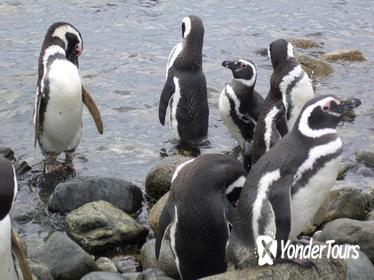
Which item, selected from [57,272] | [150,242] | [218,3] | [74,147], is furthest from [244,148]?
[218,3]

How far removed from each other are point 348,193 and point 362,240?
1.24m

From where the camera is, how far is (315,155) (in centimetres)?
638

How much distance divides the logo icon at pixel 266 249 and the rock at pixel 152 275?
118 centimetres

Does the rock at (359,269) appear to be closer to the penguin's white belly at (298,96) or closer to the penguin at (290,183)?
the penguin at (290,183)

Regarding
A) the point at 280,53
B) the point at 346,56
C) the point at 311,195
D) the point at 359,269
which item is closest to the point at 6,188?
the point at 311,195

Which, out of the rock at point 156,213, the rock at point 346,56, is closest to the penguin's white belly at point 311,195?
the rock at point 156,213

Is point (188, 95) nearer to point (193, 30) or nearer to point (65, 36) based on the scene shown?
point (193, 30)

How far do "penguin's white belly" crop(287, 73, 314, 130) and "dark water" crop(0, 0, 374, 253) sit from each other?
38.8 inches

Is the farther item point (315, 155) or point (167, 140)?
point (167, 140)

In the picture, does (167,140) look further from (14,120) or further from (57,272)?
(57,272)

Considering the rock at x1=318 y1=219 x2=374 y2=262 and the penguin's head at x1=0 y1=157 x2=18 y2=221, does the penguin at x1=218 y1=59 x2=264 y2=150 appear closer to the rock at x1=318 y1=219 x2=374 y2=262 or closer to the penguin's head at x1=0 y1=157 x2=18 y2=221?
the rock at x1=318 y1=219 x2=374 y2=262

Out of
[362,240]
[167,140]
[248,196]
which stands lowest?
[167,140]

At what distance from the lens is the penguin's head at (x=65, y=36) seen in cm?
1016

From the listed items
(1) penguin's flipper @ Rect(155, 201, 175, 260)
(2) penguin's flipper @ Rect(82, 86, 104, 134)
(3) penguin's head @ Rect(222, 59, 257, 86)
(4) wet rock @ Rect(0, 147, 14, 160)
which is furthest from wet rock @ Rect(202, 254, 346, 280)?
(4) wet rock @ Rect(0, 147, 14, 160)
